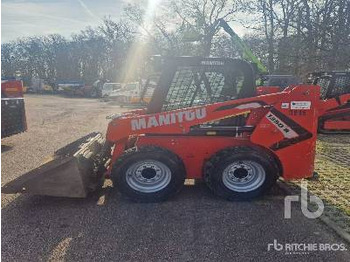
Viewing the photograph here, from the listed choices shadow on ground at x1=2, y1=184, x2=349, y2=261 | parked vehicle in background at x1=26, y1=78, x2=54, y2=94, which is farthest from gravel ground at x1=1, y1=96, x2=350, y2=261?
parked vehicle in background at x1=26, y1=78, x2=54, y2=94

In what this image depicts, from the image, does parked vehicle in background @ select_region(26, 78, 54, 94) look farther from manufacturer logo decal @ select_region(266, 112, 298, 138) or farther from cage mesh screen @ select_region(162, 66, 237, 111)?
manufacturer logo decal @ select_region(266, 112, 298, 138)

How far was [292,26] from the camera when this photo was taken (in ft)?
75.0

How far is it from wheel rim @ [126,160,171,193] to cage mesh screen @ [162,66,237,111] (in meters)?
1.02

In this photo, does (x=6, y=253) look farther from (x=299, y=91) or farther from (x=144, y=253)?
(x=299, y=91)

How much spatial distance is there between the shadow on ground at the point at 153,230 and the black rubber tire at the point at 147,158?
13 centimetres

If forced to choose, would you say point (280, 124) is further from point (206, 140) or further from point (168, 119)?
point (168, 119)

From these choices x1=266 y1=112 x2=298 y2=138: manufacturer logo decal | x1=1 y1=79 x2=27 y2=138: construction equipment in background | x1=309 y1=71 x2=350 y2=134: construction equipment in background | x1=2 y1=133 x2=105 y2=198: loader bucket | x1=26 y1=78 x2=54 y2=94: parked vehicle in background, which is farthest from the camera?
x1=26 y1=78 x2=54 y2=94: parked vehicle in background

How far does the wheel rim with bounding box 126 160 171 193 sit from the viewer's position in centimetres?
540

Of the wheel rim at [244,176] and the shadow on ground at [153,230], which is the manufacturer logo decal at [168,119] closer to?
the wheel rim at [244,176]

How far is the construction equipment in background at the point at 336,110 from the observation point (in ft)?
38.5

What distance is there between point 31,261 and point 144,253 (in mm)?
1120

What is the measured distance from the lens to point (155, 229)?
4.43 meters

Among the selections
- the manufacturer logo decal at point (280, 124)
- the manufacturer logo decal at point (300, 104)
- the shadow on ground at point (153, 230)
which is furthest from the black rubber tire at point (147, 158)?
the manufacturer logo decal at point (300, 104)

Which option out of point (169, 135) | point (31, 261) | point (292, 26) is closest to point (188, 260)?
point (31, 261)
